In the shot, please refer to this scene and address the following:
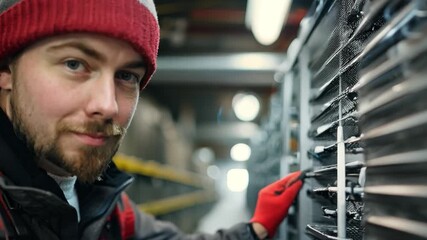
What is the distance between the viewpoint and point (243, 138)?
45.9ft

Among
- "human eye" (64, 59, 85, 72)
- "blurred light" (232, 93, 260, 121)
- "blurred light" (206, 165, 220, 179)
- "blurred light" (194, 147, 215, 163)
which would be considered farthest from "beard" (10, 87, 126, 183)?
"blurred light" (206, 165, 220, 179)

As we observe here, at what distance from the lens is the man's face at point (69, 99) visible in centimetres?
131

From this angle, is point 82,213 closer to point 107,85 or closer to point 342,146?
point 107,85

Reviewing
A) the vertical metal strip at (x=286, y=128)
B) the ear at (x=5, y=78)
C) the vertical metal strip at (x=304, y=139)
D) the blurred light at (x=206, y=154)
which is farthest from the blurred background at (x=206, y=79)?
the blurred light at (x=206, y=154)

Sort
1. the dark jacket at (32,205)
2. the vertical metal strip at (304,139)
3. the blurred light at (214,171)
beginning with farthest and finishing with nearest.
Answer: the blurred light at (214,171) → the vertical metal strip at (304,139) → the dark jacket at (32,205)

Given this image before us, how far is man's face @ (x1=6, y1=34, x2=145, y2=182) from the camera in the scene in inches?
51.5

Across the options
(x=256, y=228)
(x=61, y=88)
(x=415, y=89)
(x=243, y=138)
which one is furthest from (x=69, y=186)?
(x=243, y=138)

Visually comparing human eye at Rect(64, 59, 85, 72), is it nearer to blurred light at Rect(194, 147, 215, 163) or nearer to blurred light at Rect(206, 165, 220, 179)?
blurred light at Rect(194, 147, 215, 163)

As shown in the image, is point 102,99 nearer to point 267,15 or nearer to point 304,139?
point 304,139

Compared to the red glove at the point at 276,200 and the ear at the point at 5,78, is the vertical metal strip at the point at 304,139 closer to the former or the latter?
the red glove at the point at 276,200

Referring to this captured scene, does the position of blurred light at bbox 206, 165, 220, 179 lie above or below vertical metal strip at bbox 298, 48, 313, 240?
above

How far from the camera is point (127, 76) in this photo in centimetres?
148

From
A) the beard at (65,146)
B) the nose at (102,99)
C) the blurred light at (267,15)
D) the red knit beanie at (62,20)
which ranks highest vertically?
the blurred light at (267,15)

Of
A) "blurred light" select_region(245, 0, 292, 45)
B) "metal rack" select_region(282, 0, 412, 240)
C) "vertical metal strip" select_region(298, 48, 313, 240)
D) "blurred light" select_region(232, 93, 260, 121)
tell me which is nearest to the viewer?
"metal rack" select_region(282, 0, 412, 240)
